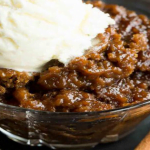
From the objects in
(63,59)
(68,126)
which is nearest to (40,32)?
(63,59)

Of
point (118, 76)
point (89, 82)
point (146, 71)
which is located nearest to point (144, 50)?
point (146, 71)

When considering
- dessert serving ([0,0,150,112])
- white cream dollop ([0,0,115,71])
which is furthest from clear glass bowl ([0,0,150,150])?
white cream dollop ([0,0,115,71])

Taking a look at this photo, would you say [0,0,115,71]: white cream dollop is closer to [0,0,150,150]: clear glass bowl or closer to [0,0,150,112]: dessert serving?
[0,0,150,112]: dessert serving

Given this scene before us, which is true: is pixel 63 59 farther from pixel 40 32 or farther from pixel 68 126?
pixel 68 126

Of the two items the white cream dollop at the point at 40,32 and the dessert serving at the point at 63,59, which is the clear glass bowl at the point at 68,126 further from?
the white cream dollop at the point at 40,32

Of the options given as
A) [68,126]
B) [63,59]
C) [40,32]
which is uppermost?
[40,32]

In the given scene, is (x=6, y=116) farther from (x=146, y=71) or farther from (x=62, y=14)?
(x=146, y=71)

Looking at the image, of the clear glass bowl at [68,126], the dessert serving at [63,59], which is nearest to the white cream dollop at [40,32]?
the dessert serving at [63,59]
